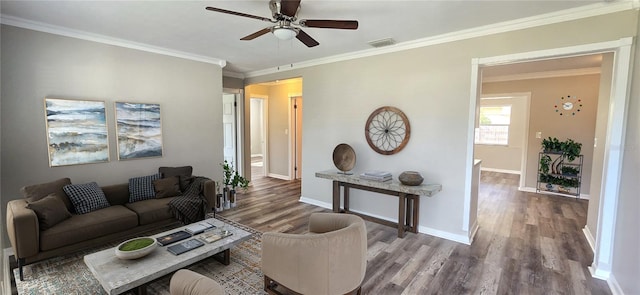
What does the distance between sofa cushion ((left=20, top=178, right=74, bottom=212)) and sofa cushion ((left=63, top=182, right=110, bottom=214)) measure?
0.16 ft

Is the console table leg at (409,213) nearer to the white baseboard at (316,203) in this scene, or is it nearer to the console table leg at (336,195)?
the console table leg at (336,195)

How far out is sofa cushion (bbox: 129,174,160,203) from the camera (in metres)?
3.65

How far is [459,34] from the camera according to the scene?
10.9 feet

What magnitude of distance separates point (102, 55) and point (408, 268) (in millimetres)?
4460

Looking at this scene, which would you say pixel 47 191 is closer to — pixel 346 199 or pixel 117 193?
pixel 117 193

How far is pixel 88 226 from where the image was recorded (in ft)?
9.50

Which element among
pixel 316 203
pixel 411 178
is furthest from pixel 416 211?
pixel 316 203

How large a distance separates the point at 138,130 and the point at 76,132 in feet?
2.26

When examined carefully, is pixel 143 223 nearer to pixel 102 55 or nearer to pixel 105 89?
pixel 105 89

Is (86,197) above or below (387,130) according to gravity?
below

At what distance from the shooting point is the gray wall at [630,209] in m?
2.15

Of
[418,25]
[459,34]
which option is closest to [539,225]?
[459,34]

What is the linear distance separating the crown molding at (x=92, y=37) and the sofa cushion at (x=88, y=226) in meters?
2.11

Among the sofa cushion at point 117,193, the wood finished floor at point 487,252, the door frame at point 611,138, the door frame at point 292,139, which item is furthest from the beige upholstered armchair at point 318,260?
the door frame at point 292,139
